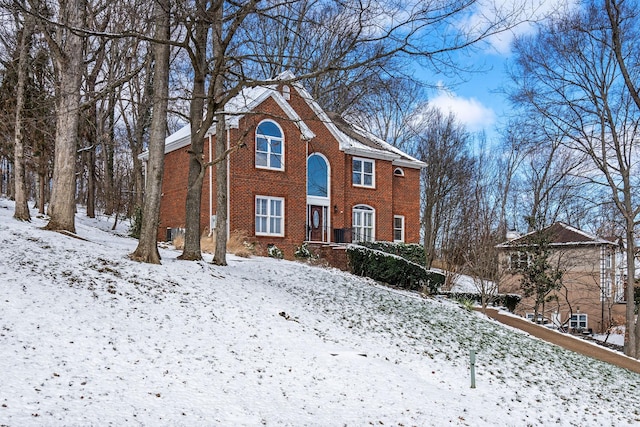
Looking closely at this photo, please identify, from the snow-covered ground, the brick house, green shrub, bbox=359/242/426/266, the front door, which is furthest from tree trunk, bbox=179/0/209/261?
green shrub, bbox=359/242/426/266

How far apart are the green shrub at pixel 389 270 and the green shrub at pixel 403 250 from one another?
3831mm

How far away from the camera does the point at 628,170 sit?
17.0 metres

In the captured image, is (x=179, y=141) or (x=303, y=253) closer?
(x=303, y=253)

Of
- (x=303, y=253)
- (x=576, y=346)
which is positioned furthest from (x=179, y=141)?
(x=576, y=346)

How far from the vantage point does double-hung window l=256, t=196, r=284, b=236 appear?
21016mm

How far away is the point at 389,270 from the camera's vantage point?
1842cm

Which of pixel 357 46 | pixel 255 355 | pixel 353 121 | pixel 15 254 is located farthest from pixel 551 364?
pixel 353 121

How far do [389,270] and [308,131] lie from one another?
7270 mm

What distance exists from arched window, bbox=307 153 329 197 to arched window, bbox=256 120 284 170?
64.0 inches

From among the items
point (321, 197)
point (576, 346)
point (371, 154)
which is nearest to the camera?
point (576, 346)

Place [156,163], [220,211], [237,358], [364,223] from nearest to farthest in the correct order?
[237,358] < [156,163] < [220,211] < [364,223]

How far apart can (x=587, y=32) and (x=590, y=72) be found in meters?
1.25

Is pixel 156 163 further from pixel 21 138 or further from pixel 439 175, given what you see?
pixel 439 175

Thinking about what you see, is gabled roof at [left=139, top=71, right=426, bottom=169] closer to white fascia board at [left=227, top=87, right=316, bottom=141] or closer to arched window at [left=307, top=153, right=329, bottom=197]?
white fascia board at [left=227, top=87, right=316, bottom=141]
